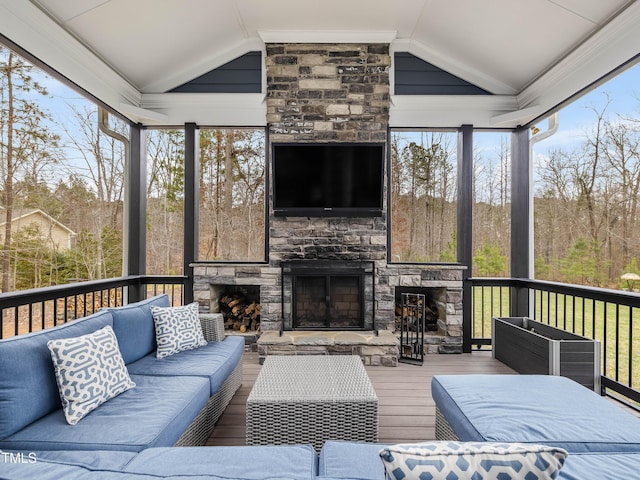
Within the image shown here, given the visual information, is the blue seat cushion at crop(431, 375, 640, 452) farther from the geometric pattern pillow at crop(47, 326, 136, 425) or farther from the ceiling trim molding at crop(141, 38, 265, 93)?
the ceiling trim molding at crop(141, 38, 265, 93)

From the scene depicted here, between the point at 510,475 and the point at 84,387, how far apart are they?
6.39 feet

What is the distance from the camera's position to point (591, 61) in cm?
333

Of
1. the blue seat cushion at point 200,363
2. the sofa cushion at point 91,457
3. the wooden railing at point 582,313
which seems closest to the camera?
the sofa cushion at point 91,457

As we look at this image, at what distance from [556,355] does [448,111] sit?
3053 millimetres

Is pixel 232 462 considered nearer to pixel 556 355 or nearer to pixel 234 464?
pixel 234 464

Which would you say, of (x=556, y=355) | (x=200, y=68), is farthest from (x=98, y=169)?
(x=556, y=355)

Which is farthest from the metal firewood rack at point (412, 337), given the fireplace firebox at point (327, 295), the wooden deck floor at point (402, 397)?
the fireplace firebox at point (327, 295)

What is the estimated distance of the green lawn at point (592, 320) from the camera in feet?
10.2

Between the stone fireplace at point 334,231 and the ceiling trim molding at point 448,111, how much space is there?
304 mm

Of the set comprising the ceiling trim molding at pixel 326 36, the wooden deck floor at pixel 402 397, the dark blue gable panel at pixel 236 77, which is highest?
the ceiling trim molding at pixel 326 36

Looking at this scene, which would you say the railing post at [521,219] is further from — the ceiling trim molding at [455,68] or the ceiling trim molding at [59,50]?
the ceiling trim molding at [59,50]

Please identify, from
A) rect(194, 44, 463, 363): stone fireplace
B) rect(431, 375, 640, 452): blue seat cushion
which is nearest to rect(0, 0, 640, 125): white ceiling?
rect(194, 44, 463, 363): stone fireplace

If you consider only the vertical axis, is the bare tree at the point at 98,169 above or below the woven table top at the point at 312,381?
above

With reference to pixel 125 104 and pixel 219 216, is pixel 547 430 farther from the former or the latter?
pixel 125 104
